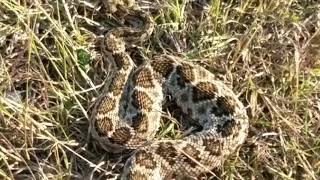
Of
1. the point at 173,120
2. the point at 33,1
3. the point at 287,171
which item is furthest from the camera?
the point at 33,1

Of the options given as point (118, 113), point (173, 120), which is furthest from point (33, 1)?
point (173, 120)

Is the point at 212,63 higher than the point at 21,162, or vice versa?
the point at 212,63

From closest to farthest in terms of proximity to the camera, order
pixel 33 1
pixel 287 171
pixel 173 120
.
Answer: pixel 287 171 < pixel 173 120 < pixel 33 1

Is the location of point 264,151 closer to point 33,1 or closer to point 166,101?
point 166,101

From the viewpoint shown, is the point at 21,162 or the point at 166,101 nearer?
the point at 21,162
